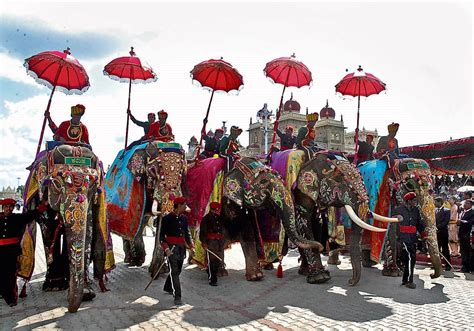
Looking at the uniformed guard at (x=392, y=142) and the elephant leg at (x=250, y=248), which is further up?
the uniformed guard at (x=392, y=142)

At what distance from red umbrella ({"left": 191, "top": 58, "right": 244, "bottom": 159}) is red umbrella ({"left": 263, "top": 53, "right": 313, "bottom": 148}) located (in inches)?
46.5

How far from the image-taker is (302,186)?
909 cm

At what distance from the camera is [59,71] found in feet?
30.5

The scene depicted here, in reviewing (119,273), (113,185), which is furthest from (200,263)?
→ (113,185)

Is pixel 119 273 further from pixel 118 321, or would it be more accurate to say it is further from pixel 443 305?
pixel 443 305

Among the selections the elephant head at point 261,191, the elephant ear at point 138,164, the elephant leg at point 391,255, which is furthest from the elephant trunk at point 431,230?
the elephant ear at point 138,164

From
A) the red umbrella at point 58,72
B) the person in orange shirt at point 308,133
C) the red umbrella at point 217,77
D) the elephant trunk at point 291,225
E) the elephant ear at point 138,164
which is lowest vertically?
the elephant trunk at point 291,225

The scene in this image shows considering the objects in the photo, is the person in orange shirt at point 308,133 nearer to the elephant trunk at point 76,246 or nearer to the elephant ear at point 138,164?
the elephant ear at point 138,164

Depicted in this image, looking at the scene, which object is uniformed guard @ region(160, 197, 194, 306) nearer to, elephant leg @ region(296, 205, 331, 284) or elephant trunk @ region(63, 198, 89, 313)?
elephant trunk @ region(63, 198, 89, 313)

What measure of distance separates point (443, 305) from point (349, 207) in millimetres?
2354

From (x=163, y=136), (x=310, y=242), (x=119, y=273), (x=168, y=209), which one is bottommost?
(x=119, y=273)

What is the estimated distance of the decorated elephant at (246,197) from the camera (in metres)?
8.44

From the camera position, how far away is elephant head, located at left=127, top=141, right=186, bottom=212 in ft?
27.4

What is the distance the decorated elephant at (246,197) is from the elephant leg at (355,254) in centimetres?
71
